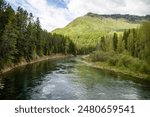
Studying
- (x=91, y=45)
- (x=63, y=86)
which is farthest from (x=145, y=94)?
(x=91, y=45)

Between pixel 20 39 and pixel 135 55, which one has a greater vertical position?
pixel 20 39

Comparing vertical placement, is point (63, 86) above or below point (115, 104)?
below

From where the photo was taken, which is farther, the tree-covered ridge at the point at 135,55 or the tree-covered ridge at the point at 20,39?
the tree-covered ridge at the point at 135,55

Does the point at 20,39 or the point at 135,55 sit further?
the point at 135,55

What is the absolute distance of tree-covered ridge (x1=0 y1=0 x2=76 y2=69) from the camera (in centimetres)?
4906

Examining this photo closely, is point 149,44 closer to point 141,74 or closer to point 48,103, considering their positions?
point 141,74

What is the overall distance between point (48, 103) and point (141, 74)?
40545 mm

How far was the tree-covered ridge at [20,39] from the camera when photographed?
49062 mm

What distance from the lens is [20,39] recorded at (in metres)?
65.6

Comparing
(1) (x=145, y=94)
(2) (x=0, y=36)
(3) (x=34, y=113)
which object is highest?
(2) (x=0, y=36)

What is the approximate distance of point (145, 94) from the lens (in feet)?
111

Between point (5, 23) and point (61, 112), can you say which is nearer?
point (61, 112)

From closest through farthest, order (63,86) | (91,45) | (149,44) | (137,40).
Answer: (63,86) < (149,44) < (137,40) < (91,45)

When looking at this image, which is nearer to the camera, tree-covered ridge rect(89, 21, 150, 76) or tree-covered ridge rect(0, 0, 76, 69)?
tree-covered ridge rect(0, 0, 76, 69)
